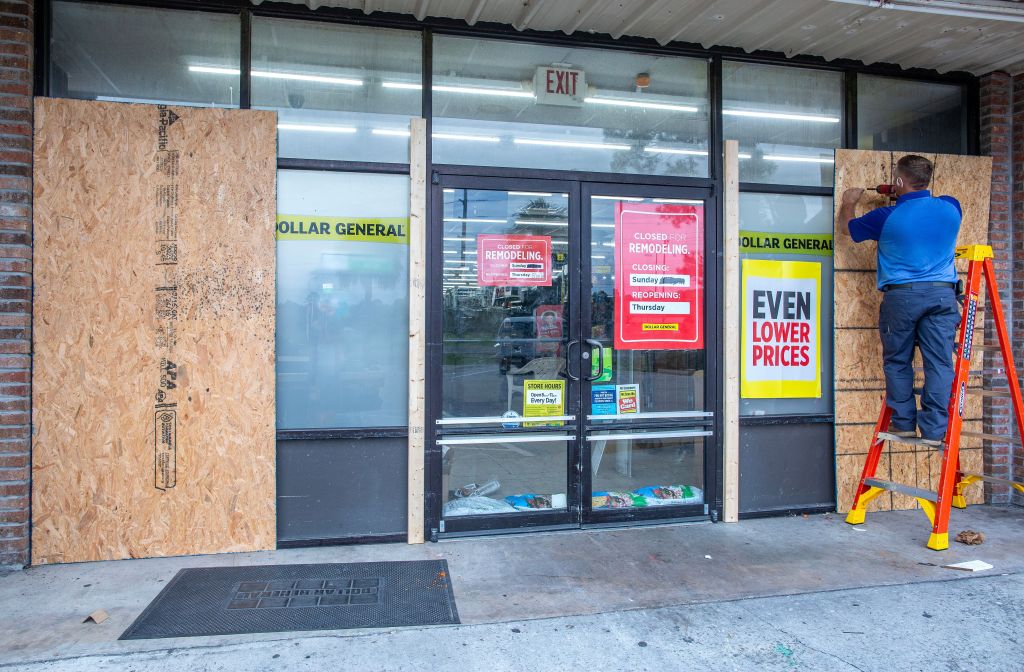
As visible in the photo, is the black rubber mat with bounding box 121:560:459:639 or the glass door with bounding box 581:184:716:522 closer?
the black rubber mat with bounding box 121:560:459:639

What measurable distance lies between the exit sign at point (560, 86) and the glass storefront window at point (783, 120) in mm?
1161

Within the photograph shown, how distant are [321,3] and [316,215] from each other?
1400 mm

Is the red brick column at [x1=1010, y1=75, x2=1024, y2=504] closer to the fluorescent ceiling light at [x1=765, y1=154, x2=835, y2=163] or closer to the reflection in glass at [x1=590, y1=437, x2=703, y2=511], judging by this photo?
the fluorescent ceiling light at [x1=765, y1=154, x2=835, y2=163]

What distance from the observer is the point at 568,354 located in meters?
5.00

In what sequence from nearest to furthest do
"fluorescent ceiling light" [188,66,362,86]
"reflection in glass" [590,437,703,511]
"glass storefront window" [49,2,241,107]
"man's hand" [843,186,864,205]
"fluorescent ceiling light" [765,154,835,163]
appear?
"glass storefront window" [49,2,241,107]
"fluorescent ceiling light" [188,66,362,86]
"reflection in glass" [590,437,703,511]
"man's hand" [843,186,864,205]
"fluorescent ceiling light" [765,154,835,163]

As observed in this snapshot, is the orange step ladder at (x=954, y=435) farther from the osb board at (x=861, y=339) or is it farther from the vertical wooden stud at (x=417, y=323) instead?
the vertical wooden stud at (x=417, y=323)

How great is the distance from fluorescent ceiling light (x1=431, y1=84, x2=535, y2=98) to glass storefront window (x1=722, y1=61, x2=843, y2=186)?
5.25ft

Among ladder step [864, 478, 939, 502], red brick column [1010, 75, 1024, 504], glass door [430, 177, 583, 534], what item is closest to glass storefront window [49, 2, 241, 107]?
glass door [430, 177, 583, 534]

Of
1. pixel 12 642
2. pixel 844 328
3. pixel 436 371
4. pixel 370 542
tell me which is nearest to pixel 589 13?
pixel 436 371

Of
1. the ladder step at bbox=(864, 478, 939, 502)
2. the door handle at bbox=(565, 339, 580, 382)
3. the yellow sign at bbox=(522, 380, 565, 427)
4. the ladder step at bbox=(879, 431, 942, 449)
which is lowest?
the ladder step at bbox=(864, 478, 939, 502)

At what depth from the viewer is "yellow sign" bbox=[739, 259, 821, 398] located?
17.4 ft

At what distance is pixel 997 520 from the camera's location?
17.5 feet

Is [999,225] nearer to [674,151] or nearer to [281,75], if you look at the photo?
[674,151]

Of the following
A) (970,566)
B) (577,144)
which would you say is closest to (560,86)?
(577,144)
